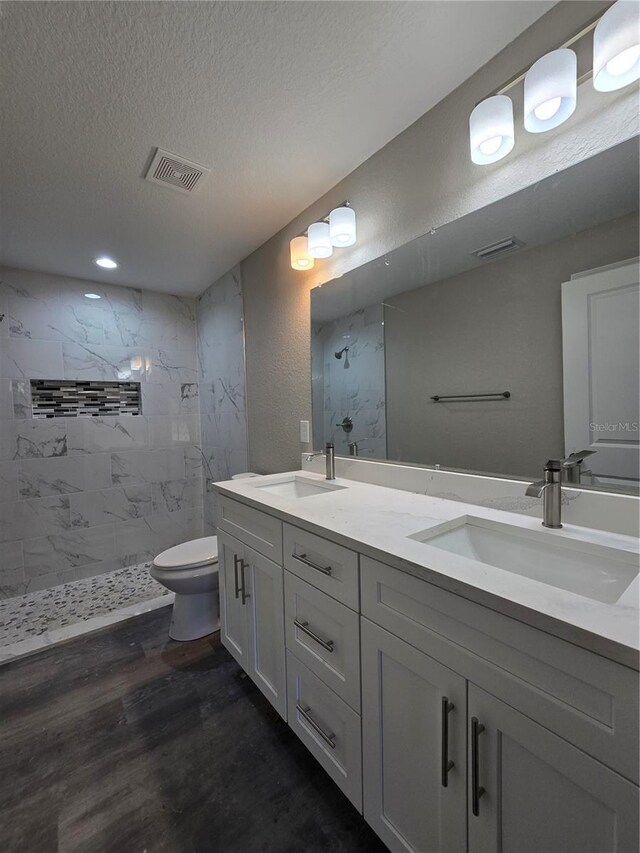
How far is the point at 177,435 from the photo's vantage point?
3.10 metres

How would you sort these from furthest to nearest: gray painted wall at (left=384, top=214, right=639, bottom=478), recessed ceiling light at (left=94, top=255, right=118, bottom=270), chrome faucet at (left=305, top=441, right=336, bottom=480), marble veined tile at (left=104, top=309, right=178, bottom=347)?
marble veined tile at (left=104, top=309, right=178, bottom=347) → recessed ceiling light at (left=94, top=255, right=118, bottom=270) → chrome faucet at (left=305, top=441, right=336, bottom=480) → gray painted wall at (left=384, top=214, right=639, bottom=478)

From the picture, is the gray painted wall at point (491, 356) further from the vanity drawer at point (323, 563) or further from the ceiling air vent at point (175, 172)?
the ceiling air vent at point (175, 172)

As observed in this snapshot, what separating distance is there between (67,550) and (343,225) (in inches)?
114

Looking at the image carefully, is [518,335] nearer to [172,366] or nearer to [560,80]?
[560,80]

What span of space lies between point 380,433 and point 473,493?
0.49 metres

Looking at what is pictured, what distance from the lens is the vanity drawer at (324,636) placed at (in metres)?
0.91

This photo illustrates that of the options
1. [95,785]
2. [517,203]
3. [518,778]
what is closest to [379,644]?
[518,778]

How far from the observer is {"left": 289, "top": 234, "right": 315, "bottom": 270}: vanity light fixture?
5.80 ft

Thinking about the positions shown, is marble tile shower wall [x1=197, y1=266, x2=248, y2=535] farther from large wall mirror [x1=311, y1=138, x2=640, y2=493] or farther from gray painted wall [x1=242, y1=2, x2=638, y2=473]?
large wall mirror [x1=311, y1=138, x2=640, y2=493]

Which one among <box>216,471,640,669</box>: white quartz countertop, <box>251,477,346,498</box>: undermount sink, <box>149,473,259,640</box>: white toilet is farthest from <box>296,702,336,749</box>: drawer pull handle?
<box>149,473,259,640</box>: white toilet

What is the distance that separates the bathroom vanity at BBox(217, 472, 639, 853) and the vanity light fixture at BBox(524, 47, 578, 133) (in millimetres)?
1096

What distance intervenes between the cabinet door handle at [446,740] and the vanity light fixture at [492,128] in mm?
1441

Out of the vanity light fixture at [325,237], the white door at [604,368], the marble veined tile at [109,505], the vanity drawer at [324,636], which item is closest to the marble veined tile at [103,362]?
the marble veined tile at [109,505]

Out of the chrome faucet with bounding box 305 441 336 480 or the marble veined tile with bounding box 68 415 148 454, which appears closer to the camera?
the chrome faucet with bounding box 305 441 336 480
